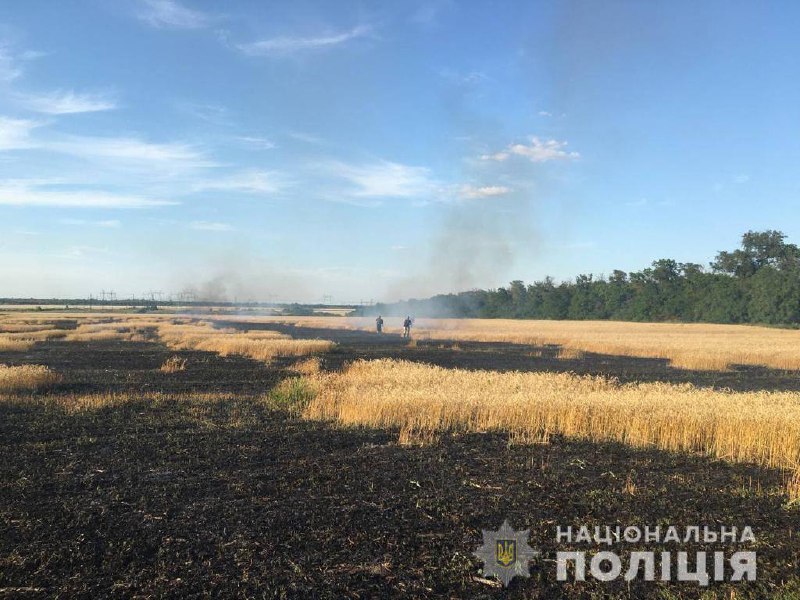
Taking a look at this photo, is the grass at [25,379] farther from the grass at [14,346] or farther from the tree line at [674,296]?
the tree line at [674,296]

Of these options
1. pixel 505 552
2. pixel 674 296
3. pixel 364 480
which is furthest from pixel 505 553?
pixel 674 296

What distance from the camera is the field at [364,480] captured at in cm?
584

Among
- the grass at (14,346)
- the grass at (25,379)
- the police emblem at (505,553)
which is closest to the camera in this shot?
the police emblem at (505,553)

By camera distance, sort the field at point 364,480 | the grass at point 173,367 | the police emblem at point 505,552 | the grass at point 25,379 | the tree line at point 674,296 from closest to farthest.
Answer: the field at point 364,480 < the police emblem at point 505,552 < the grass at point 25,379 < the grass at point 173,367 < the tree line at point 674,296

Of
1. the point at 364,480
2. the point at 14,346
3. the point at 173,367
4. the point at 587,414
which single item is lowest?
the point at 14,346

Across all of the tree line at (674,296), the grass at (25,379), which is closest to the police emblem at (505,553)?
the grass at (25,379)

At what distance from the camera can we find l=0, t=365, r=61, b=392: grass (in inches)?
718

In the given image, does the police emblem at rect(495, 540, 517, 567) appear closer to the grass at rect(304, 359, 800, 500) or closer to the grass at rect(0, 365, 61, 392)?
the grass at rect(304, 359, 800, 500)

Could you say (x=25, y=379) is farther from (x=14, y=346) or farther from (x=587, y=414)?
(x=14, y=346)

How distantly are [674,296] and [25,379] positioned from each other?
10509 cm

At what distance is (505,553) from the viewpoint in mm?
6422

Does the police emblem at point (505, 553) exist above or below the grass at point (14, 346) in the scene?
above

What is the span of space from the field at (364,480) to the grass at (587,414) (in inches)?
2.5

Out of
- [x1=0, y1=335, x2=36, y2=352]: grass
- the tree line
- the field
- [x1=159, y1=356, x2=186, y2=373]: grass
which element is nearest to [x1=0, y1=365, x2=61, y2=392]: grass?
the field
